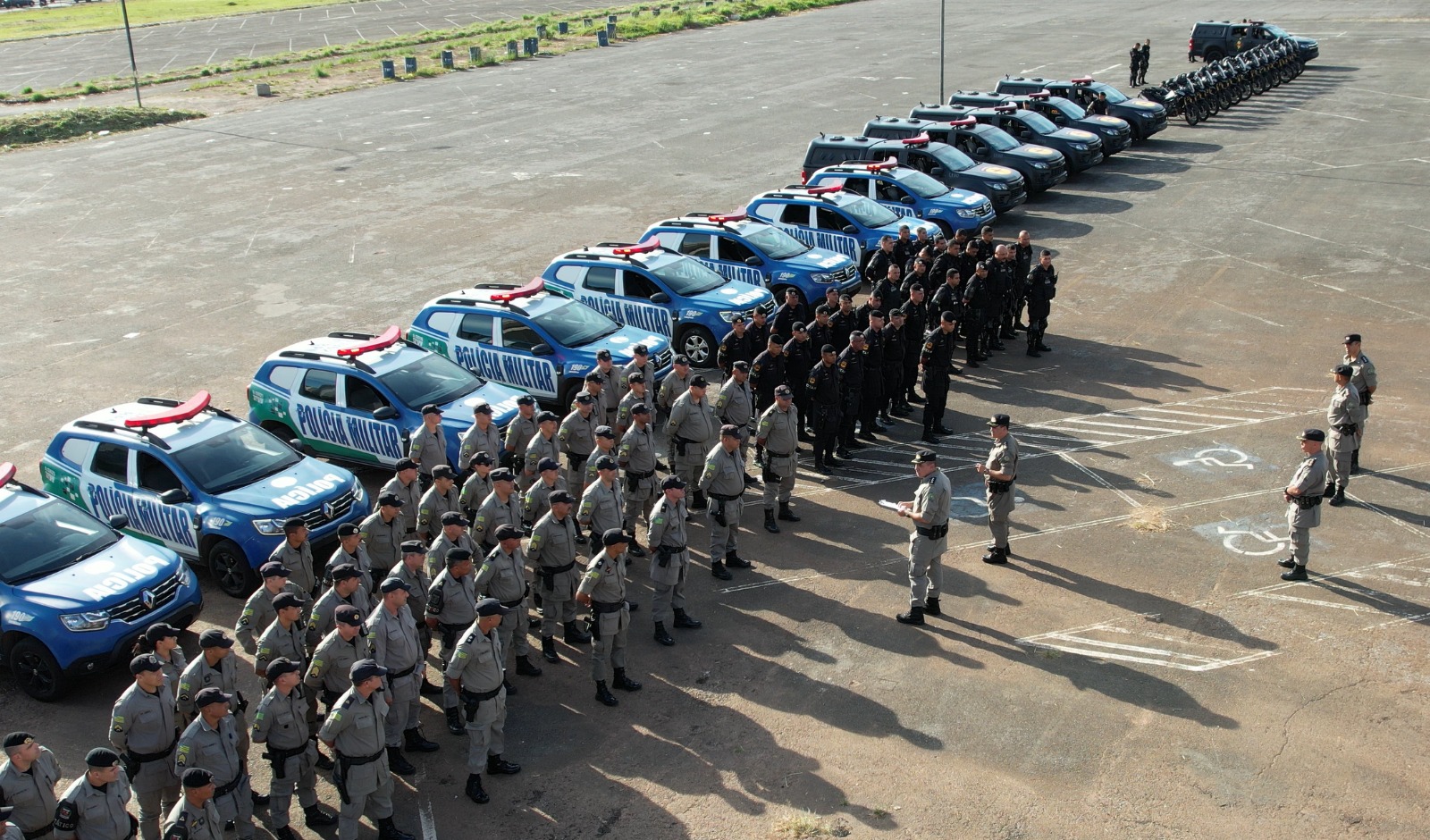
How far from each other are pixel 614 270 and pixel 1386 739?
1195 cm

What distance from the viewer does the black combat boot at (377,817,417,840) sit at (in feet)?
28.1

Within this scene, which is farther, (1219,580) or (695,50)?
(695,50)

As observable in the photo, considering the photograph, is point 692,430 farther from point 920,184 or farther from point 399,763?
point 920,184

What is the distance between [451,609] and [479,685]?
1.18 meters

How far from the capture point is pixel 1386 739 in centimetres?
937

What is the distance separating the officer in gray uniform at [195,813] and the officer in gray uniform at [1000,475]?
7384mm

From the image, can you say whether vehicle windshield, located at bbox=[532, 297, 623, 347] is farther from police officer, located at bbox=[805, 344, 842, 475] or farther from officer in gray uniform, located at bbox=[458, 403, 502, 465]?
police officer, located at bbox=[805, 344, 842, 475]

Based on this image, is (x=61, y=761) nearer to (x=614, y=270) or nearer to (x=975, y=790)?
(x=975, y=790)

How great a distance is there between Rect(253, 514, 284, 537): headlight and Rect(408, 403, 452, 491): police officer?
1.64m

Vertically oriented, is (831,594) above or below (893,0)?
below

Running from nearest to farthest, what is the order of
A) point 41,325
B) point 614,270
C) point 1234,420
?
point 1234,420, point 614,270, point 41,325

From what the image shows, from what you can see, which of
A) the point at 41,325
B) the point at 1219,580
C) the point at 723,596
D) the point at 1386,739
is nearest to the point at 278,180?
the point at 41,325

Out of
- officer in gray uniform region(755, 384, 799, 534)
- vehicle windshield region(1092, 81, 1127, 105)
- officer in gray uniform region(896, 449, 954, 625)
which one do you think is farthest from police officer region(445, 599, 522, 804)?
vehicle windshield region(1092, 81, 1127, 105)

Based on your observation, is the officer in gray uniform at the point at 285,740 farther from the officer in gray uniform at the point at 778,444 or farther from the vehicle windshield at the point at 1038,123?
the vehicle windshield at the point at 1038,123
